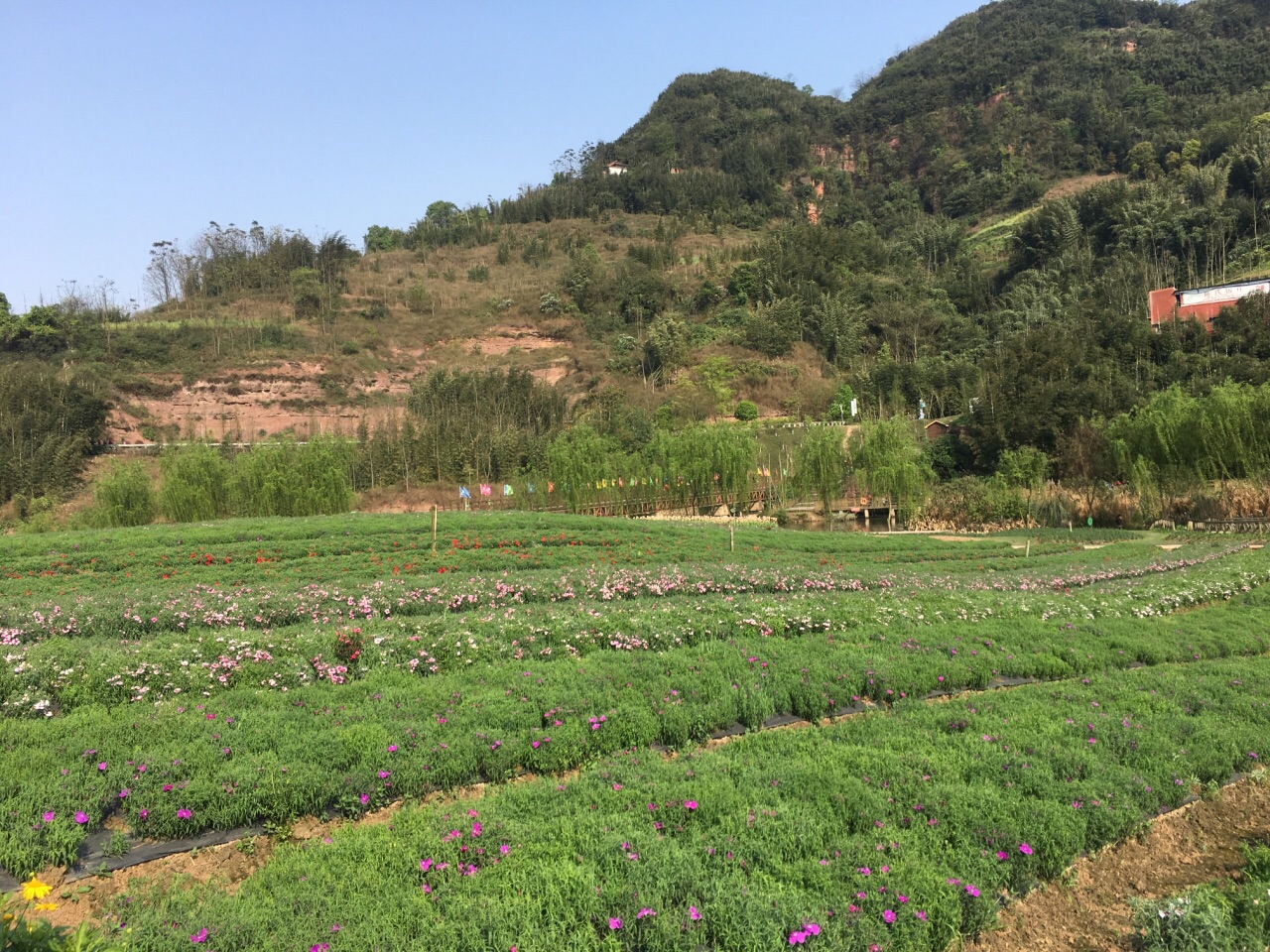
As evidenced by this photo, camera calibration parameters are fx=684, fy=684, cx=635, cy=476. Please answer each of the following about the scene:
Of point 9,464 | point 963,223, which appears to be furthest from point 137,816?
point 963,223

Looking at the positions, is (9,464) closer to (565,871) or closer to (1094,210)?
(565,871)

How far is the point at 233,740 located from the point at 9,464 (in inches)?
2233

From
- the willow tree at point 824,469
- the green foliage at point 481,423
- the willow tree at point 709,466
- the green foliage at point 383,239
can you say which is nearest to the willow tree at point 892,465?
the willow tree at point 824,469

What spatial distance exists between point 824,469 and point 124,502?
35750mm

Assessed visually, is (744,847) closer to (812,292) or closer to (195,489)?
(195,489)

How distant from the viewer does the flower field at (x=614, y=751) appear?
3707 millimetres

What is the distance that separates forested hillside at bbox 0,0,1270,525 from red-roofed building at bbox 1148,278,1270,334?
5080 millimetres

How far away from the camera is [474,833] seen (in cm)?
430

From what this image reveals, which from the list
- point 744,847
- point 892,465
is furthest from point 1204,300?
point 744,847

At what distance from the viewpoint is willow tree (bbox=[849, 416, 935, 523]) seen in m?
37.8

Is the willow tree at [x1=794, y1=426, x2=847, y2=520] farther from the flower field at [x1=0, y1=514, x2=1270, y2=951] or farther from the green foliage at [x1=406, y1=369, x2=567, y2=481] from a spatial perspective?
the flower field at [x1=0, y1=514, x2=1270, y2=951]

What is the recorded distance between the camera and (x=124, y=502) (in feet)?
105

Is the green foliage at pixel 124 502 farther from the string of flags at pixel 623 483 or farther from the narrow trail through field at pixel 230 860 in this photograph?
the narrow trail through field at pixel 230 860

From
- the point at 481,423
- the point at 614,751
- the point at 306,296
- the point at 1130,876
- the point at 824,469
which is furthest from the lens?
the point at 306,296
